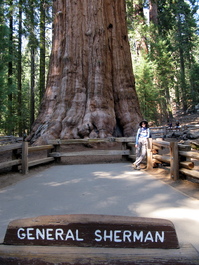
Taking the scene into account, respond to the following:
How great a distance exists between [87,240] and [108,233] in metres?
0.19

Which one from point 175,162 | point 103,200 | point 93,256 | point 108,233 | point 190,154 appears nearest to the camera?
point 93,256

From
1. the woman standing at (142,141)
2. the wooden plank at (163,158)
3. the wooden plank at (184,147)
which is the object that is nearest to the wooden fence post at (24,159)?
the woman standing at (142,141)

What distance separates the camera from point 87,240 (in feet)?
6.38

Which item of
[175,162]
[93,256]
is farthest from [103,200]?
[93,256]

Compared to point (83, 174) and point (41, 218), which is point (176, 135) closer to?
point (83, 174)

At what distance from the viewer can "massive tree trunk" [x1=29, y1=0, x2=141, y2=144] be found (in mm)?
12992

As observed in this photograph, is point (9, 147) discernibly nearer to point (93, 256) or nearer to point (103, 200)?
point (103, 200)

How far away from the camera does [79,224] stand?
6.40 ft

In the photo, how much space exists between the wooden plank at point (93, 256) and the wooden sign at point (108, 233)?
5 cm

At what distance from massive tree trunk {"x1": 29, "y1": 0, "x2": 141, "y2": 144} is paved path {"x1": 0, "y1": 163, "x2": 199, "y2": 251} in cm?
611

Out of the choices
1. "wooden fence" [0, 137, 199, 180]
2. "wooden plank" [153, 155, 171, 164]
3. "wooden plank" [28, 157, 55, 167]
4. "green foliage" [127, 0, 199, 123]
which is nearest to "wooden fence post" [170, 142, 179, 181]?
"wooden fence" [0, 137, 199, 180]

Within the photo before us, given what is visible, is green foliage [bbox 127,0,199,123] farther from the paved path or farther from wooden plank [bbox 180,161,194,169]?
the paved path

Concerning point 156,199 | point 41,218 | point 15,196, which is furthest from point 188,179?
point 41,218

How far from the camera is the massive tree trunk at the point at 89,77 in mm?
12992
